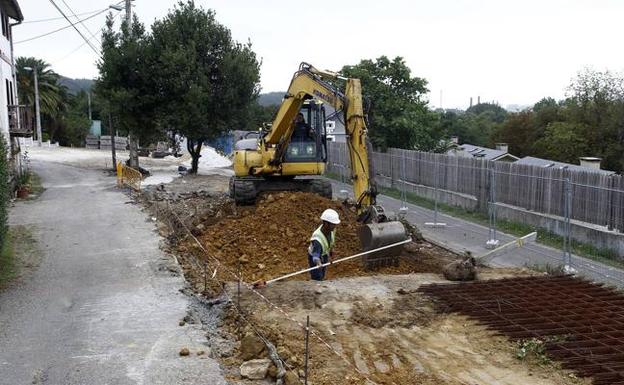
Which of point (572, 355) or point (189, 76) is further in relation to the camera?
point (189, 76)

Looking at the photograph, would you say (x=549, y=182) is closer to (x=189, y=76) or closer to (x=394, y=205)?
(x=394, y=205)

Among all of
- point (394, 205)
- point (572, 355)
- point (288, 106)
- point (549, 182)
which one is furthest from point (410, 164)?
point (572, 355)

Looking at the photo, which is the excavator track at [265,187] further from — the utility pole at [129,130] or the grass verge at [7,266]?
the utility pole at [129,130]

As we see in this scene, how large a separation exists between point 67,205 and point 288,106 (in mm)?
9762

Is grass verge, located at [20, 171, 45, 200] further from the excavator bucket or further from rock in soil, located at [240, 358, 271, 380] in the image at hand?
rock in soil, located at [240, 358, 271, 380]

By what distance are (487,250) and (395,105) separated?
15.9 m

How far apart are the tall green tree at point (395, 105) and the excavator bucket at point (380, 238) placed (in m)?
17.9

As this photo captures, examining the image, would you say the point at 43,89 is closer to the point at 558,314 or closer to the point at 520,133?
the point at 520,133

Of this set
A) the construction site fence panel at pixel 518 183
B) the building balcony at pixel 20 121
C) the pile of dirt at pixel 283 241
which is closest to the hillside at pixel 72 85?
the building balcony at pixel 20 121

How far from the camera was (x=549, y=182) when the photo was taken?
16969 millimetres

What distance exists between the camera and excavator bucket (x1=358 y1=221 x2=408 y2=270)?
446 inches

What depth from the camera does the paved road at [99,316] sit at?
6812mm

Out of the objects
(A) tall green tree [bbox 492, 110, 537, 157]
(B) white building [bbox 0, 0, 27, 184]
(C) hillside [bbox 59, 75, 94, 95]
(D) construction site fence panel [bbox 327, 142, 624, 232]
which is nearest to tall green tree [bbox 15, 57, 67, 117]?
(C) hillside [bbox 59, 75, 94, 95]

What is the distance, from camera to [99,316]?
8.86 metres
